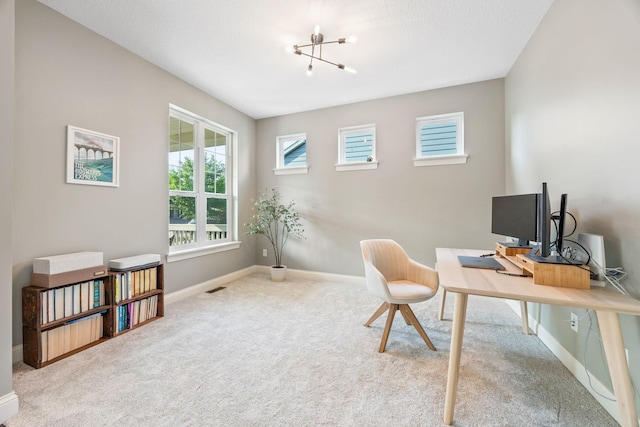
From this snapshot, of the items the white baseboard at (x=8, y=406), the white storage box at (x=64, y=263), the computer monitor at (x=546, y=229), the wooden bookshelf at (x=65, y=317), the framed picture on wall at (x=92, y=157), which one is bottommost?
the white baseboard at (x=8, y=406)

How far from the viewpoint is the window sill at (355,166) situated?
3.64 metres

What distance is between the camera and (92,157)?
2232 mm

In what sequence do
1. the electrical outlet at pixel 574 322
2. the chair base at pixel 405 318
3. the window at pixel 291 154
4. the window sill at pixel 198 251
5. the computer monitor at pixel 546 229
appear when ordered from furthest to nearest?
the window at pixel 291 154
the window sill at pixel 198 251
the chair base at pixel 405 318
the electrical outlet at pixel 574 322
the computer monitor at pixel 546 229

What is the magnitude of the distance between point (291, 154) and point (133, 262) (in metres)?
2.72

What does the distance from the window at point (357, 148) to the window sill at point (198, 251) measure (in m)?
1.99

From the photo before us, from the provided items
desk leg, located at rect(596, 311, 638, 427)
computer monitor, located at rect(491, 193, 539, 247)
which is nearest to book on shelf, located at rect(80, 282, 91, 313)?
desk leg, located at rect(596, 311, 638, 427)

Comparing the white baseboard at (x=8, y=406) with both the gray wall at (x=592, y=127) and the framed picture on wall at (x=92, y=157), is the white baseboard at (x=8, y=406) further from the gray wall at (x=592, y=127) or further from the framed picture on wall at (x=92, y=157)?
the gray wall at (x=592, y=127)

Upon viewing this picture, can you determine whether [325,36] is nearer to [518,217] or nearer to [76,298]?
[518,217]

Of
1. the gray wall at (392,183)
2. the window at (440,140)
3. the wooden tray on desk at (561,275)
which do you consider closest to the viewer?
the wooden tray on desk at (561,275)

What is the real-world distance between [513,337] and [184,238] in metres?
3.64

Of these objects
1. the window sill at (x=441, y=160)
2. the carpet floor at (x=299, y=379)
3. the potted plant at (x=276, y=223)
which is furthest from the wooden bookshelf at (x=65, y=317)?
the window sill at (x=441, y=160)

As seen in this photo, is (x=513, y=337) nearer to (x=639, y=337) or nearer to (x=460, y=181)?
(x=639, y=337)

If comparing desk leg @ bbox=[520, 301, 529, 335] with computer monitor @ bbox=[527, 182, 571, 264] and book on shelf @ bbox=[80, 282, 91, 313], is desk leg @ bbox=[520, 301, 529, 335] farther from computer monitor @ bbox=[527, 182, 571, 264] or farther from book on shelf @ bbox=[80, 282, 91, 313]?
book on shelf @ bbox=[80, 282, 91, 313]

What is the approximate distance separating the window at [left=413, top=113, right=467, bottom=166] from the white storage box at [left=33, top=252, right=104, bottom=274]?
3541mm
